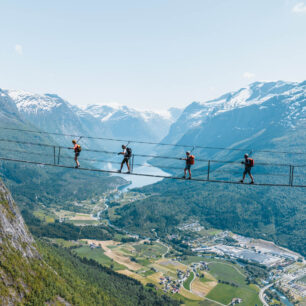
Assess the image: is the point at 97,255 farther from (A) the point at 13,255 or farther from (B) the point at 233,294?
(A) the point at 13,255

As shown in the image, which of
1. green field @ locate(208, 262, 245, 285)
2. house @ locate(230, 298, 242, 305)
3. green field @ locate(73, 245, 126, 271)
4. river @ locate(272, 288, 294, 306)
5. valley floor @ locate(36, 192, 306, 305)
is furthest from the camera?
green field @ locate(73, 245, 126, 271)

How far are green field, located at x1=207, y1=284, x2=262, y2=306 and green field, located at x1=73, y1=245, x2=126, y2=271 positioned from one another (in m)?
50.2

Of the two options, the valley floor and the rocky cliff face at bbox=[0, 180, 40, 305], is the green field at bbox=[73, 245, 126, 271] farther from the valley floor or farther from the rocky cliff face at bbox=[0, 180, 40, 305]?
the rocky cliff face at bbox=[0, 180, 40, 305]

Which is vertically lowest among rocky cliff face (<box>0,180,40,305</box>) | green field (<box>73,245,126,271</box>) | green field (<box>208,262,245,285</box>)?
green field (<box>208,262,245,285</box>)

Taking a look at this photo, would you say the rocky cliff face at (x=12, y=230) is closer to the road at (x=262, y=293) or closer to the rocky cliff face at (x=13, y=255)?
the rocky cliff face at (x=13, y=255)

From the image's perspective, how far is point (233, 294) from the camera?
144 m

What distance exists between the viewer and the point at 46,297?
96000 millimetres

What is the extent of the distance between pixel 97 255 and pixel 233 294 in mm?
79102

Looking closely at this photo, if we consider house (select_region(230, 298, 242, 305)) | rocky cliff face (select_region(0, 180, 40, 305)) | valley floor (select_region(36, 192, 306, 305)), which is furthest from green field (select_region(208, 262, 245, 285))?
rocky cliff face (select_region(0, 180, 40, 305))

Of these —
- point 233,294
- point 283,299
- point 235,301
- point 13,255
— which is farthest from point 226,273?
point 13,255

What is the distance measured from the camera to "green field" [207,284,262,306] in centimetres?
13825

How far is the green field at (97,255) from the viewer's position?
6609 inches

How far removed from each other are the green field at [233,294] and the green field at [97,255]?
50177 mm

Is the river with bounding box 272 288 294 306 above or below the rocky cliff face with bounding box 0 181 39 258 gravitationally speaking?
below
